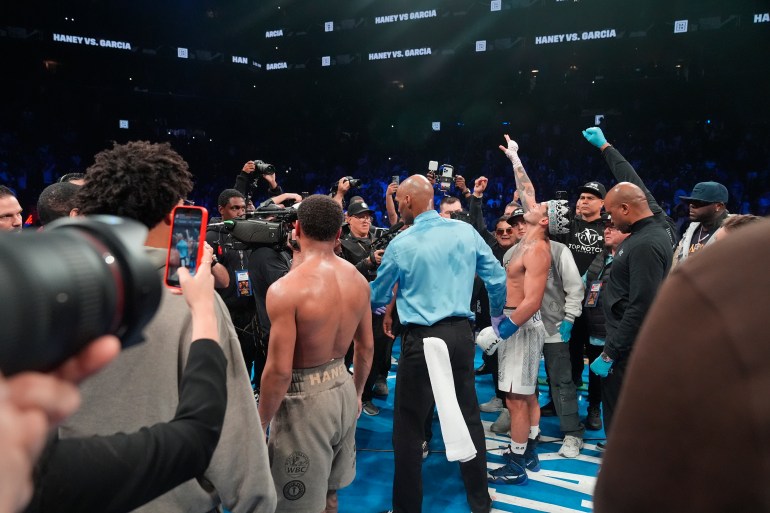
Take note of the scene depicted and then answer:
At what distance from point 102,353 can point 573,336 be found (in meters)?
4.56

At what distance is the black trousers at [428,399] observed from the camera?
9.61 ft

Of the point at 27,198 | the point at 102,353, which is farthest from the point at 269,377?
the point at 27,198

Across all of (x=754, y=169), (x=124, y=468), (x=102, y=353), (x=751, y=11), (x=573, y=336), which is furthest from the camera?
(x=751, y=11)

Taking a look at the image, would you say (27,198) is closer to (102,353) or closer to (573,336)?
(573,336)

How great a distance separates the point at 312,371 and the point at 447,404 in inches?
33.3

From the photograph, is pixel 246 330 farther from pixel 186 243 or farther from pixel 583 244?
pixel 186 243

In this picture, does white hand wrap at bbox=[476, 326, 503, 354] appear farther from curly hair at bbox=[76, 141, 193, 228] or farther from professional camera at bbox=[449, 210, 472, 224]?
curly hair at bbox=[76, 141, 193, 228]

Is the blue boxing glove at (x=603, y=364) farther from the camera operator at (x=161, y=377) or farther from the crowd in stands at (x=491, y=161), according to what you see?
the crowd in stands at (x=491, y=161)

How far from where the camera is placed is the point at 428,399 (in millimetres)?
2982

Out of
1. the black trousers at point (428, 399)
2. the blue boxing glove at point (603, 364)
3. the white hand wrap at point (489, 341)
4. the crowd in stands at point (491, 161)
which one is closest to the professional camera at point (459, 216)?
the white hand wrap at point (489, 341)

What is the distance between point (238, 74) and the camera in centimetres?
1723

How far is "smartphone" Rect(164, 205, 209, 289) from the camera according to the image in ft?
3.80

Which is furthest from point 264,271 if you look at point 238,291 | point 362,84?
point 362,84

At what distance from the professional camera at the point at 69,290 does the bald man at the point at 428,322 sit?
2434 millimetres
